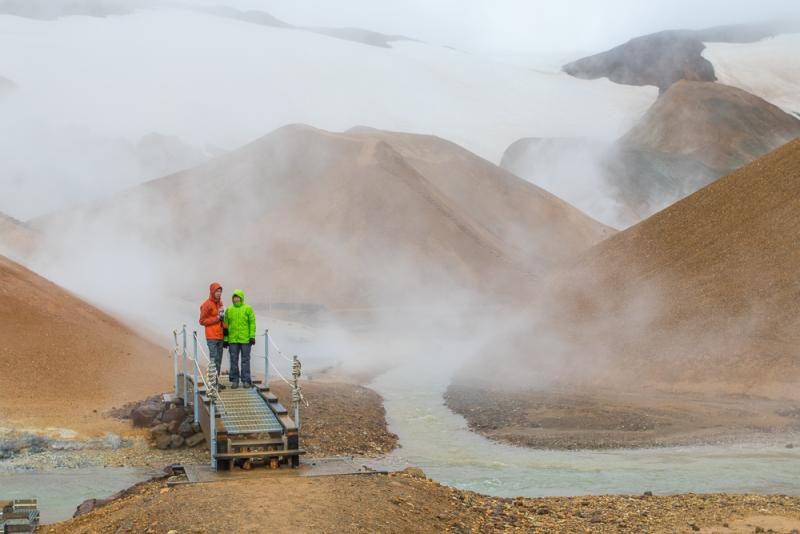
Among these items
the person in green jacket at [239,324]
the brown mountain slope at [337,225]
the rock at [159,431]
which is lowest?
the rock at [159,431]

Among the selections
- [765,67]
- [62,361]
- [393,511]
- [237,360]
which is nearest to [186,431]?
[237,360]

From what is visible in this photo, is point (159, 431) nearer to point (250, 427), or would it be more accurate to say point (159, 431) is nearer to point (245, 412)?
point (245, 412)

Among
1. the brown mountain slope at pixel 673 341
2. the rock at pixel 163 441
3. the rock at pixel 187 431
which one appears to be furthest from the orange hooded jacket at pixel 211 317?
the brown mountain slope at pixel 673 341

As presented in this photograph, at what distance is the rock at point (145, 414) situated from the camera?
73.2ft

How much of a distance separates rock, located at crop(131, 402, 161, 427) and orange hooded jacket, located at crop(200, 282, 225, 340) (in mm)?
5413

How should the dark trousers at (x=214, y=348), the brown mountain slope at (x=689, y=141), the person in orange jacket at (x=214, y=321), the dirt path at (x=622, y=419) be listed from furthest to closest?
the brown mountain slope at (x=689, y=141), the dirt path at (x=622, y=419), the dark trousers at (x=214, y=348), the person in orange jacket at (x=214, y=321)

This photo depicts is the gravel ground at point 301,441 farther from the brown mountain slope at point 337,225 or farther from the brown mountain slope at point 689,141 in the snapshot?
the brown mountain slope at point 689,141

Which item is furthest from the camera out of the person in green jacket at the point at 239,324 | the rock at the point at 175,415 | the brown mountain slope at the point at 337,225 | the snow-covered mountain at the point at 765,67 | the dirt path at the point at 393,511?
the snow-covered mountain at the point at 765,67

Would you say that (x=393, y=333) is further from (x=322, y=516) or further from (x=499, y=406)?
(x=322, y=516)

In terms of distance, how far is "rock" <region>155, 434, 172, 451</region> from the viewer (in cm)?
2088

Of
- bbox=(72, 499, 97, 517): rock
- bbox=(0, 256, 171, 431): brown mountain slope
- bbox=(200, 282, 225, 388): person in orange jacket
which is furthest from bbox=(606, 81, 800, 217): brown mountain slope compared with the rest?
bbox=(72, 499, 97, 517): rock

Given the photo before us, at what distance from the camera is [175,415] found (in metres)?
21.6

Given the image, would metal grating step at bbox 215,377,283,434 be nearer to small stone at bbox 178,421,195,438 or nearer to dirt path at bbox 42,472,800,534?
dirt path at bbox 42,472,800,534

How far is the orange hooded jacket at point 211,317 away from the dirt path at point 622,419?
9.12m
